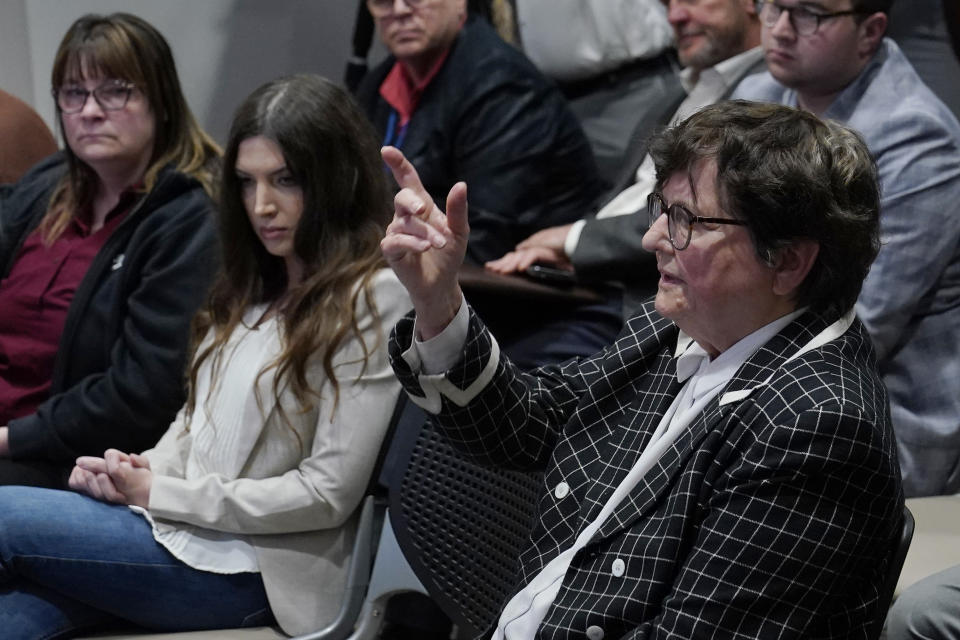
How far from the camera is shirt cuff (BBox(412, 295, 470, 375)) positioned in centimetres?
152

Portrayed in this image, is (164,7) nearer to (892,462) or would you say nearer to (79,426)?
(79,426)

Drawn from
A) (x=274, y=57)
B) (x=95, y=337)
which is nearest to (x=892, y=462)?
(x=95, y=337)

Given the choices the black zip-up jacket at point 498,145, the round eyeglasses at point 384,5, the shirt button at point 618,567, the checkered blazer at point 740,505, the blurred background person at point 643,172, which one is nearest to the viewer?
the checkered blazer at point 740,505

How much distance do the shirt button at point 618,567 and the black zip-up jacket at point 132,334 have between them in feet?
3.62

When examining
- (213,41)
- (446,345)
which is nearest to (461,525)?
(446,345)

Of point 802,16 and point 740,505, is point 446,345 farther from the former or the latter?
point 802,16

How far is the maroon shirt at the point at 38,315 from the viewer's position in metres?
2.50

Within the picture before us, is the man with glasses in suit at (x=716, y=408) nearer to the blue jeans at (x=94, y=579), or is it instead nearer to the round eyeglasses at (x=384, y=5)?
the blue jeans at (x=94, y=579)

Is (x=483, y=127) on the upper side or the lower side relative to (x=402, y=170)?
lower

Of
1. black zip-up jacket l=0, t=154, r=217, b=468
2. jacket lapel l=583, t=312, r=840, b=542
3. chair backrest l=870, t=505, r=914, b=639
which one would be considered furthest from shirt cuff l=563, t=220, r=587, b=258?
chair backrest l=870, t=505, r=914, b=639

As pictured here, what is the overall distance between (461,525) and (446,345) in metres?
0.40

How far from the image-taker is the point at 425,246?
1.46m

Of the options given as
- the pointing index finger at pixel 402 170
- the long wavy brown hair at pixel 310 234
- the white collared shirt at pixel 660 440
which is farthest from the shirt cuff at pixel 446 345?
the long wavy brown hair at pixel 310 234

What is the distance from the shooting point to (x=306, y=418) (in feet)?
6.30
